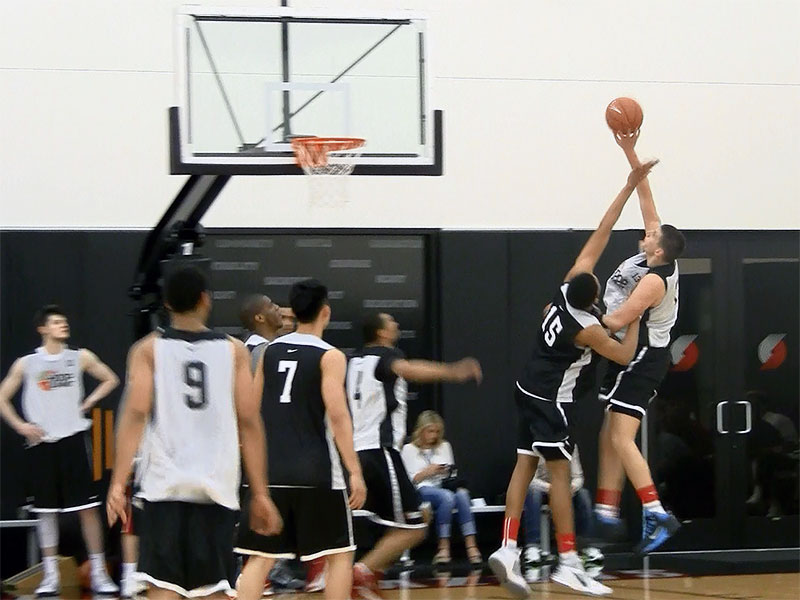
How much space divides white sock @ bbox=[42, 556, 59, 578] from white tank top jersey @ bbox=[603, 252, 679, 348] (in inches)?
144

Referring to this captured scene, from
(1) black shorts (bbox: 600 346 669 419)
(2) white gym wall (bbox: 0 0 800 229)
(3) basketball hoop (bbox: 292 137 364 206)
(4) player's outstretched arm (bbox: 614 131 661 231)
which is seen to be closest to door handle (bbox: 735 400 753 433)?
(2) white gym wall (bbox: 0 0 800 229)

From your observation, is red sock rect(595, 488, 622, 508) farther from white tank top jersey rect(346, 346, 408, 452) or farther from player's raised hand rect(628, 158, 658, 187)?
player's raised hand rect(628, 158, 658, 187)

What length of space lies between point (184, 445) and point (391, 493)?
8.21 ft

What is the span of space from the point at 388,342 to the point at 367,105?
1335 millimetres

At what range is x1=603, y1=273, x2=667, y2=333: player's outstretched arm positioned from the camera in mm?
7195

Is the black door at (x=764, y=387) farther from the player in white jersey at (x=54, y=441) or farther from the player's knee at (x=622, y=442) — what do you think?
the player in white jersey at (x=54, y=441)

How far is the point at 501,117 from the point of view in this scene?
1008cm

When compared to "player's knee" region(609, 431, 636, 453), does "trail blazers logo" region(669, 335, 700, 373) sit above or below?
above

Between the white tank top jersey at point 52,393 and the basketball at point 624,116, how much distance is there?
3.54 m

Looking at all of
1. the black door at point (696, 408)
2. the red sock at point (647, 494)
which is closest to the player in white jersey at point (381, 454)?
the red sock at point (647, 494)

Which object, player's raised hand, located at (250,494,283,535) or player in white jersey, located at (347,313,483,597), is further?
player in white jersey, located at (347,313,483,597)

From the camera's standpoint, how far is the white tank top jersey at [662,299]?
7312 millimetres

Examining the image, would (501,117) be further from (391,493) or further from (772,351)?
(391,493)

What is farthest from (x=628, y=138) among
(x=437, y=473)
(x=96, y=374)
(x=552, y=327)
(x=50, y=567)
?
(x=50, y=567)
